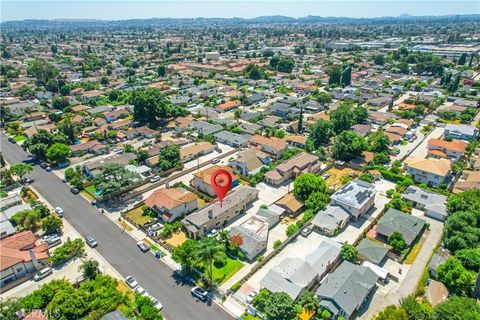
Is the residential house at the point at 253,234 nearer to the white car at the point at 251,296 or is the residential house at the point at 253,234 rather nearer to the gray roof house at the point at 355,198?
the white car at the point at 251,296

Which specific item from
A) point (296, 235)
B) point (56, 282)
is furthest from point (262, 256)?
point (56, 282)

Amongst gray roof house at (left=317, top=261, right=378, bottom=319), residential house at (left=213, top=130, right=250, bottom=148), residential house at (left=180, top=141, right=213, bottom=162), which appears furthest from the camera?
residential house at (left=213, top=130, right=250, bottom=148)

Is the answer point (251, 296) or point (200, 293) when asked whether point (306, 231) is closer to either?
point (251, 296)

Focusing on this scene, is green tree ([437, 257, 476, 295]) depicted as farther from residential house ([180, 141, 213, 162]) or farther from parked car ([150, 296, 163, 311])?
residential house ([180, 141, 213, 162])

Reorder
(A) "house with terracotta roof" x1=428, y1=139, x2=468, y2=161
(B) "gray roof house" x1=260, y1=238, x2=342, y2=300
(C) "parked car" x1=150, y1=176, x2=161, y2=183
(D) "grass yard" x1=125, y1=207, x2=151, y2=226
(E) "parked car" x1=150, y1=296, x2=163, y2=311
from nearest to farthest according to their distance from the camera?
(E) "parked car" x1=150, y1=296, x2=163, y2=311, (B) "gray roof house" x1=260, y1=238, x2=342, y2=300, (D) "grass yard" x1=125, y1=207, x2=151, y2=226, (C) "parked car" x1=150, y1=176, x2=161, y2=183, (A) "house with terracotta roof" x1=428, y1=139, x2=468, y2=161

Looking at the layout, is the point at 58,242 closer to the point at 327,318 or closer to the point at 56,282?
the point at 56,282

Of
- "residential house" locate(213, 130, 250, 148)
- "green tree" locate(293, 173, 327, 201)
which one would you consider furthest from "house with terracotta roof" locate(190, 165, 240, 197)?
"residential house" locate(213, 130, 250, 148)
